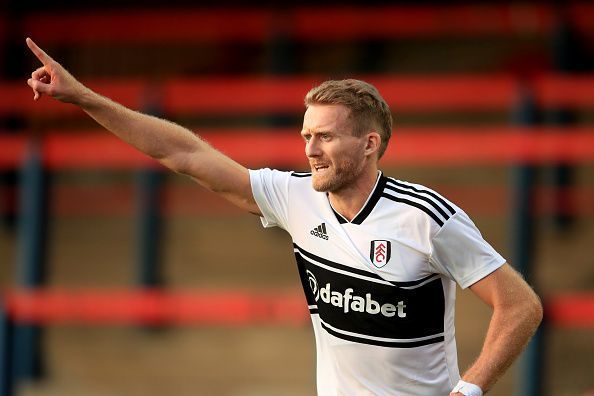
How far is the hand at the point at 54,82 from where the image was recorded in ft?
11.1

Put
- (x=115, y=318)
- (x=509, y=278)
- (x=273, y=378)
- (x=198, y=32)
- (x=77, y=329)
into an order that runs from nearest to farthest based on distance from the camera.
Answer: (x=509, y=278) → (x=115, y=318) → (x=273, y=378) → (x=77, y=329) → (x=198, y=32)

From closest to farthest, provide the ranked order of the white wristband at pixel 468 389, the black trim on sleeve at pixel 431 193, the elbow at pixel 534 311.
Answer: the white wristband at pixel 468 389, the elbow at pixel 534 311, the black trim on sleeve at pixel 431 193

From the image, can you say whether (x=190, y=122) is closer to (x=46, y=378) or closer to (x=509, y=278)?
(x=46, y=378)

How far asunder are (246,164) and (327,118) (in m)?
3.87

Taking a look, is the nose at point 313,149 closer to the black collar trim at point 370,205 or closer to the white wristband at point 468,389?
the black collar trim at point 370,205

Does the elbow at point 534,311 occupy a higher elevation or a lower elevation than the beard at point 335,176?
lower

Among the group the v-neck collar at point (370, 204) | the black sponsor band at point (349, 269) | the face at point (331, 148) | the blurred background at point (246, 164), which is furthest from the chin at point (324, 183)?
the blurred background at point (246, 164)

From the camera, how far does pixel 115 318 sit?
6.91 m

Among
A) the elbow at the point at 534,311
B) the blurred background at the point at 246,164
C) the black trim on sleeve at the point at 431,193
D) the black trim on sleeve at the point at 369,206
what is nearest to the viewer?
the elbow at the point at 534,311

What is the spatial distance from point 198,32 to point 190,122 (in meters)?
0.69

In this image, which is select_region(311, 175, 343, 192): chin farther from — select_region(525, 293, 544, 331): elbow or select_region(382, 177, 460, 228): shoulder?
select_region(525, 293, 544, 331): elbow

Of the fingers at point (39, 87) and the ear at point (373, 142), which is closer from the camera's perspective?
the fingers at point (39, 87)

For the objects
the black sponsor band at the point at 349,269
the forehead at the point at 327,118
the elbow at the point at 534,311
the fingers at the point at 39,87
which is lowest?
the elbow at the point at 534,311

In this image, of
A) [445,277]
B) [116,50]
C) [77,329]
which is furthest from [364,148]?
[116,50]
